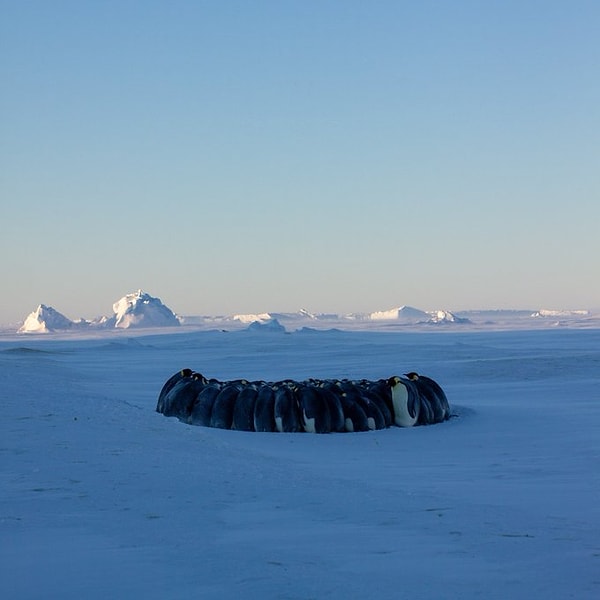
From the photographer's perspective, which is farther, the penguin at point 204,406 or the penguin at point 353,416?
the penguin at point 204,406

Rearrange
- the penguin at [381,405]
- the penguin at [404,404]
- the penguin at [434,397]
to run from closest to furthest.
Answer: the penguin at [381,405] → the penguin at [404,404] → the penguin at [434,397]

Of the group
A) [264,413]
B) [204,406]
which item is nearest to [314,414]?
[264,413]

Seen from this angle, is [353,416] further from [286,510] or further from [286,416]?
[286,510]

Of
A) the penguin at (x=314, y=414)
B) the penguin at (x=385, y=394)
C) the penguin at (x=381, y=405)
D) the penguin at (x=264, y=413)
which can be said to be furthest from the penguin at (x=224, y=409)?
the penguin at (x=385, y=394)

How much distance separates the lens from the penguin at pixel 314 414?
46.5ft

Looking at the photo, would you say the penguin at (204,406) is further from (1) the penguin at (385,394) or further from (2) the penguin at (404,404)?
(2) the penguin at (404,404)

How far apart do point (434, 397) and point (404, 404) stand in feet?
2.92

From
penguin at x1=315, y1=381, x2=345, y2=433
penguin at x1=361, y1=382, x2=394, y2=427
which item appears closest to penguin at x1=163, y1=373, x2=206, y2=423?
penguin at x1=315, y1=381, x2=345, y2=433

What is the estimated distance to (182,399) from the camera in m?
15.3

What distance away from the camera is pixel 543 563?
5.41 metres

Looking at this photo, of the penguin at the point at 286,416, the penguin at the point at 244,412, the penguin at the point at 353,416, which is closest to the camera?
the penguin at the point at 286,416

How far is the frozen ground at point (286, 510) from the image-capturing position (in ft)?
16.0

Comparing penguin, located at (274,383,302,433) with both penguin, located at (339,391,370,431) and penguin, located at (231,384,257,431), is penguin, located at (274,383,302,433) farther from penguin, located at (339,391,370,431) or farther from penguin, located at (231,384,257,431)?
penguin, located at (339,391,370,431)

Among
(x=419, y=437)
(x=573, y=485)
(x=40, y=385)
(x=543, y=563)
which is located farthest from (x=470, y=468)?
(x=40, y=385)
